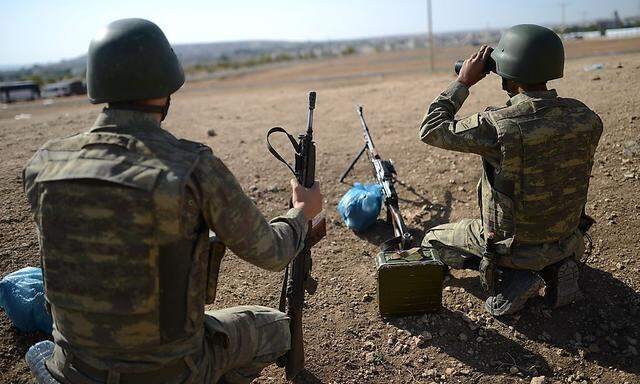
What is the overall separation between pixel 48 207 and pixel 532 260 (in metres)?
3.16

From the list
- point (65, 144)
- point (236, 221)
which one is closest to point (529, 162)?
point (236, 221)

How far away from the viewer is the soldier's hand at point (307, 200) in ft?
9.41

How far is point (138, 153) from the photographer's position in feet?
7.20

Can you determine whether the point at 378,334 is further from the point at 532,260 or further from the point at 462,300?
the point at 532,260

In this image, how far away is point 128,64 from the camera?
2373 mm

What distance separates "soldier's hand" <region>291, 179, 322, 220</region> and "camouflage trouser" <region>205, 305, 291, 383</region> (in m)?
0.65

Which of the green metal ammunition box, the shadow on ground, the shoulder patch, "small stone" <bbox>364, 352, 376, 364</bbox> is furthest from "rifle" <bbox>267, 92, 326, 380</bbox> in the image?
the shadow on ground

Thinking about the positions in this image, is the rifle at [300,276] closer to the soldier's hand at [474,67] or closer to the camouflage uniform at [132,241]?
the camouflage uniform at [132,241]

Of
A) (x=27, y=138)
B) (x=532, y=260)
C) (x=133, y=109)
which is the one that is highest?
(x=133, y=109)

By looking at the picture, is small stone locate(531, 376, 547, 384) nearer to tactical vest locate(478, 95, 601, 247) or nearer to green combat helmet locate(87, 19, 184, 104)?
tactical vest locate(478, 95, 601, 247)

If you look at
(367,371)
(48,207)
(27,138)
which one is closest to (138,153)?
(48,207)

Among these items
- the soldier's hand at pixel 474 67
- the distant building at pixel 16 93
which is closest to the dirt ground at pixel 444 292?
the soldier's hand at pixel 474 67

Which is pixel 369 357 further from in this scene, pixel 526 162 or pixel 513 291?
pixel 526 162

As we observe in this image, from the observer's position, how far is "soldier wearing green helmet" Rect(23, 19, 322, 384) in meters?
2.11
